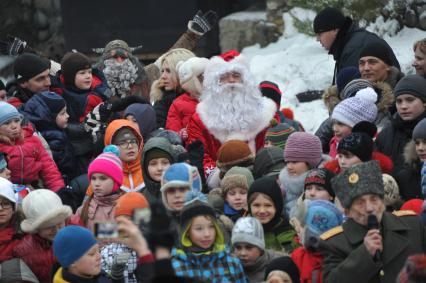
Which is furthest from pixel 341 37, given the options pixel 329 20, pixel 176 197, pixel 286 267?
pixel 286 267

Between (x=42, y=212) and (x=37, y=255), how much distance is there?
27cm

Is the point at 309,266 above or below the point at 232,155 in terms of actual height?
above

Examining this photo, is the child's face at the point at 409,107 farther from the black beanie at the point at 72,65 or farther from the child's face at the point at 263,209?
the black beanie at the point at 72,65

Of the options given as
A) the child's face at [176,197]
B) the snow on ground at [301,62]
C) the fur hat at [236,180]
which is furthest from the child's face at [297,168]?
the snow on ground at [301,62]

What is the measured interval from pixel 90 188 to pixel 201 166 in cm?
88

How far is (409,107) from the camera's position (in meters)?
8.33

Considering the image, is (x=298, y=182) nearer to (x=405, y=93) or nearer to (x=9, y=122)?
(x=405, y=93)

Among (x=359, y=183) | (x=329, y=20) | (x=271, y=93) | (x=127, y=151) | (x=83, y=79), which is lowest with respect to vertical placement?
(x=271, y=93)

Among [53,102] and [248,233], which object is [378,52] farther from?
[248,233]

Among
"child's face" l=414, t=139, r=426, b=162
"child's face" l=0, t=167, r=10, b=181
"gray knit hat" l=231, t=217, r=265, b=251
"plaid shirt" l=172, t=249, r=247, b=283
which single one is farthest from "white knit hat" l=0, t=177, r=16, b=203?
"child's face" l=414, t=139, r=426, b=162

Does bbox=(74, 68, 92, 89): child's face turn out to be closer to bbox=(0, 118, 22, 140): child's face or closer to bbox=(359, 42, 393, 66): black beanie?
bbox=(0, 118, 22, 140): child's face

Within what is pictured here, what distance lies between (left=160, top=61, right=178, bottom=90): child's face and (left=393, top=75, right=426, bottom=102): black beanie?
2262 mm

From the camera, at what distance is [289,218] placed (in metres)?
7.84

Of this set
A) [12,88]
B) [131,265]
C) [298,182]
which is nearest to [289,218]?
[298,182]
